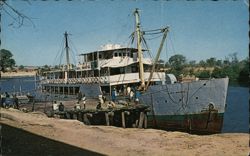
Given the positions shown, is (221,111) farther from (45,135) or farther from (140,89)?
(45,135)

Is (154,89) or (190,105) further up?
(154,89)

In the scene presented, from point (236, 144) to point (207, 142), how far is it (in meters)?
1.32

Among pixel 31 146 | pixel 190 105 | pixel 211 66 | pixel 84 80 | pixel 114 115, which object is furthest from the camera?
pixel 211 66

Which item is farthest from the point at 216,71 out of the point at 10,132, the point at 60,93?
the point at 10,132

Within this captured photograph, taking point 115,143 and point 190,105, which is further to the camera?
point 190,105

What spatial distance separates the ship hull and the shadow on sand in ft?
39.5

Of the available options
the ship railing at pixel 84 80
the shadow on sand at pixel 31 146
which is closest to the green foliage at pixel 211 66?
the ship railing at pixel 84 80

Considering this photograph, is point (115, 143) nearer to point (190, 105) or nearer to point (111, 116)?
point (111, 116)

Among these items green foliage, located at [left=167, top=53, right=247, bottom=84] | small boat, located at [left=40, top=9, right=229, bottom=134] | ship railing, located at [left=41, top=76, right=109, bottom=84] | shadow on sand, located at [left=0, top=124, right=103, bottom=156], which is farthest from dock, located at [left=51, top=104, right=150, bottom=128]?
green foliage, located at [left=167, top=53, right=247, bottom=84]

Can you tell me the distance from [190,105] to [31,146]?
1402cm

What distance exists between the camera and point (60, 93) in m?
43.0

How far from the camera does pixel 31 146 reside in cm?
1277

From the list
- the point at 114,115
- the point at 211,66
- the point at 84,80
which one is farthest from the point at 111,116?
the point at 211,66

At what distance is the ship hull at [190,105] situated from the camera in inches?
905
